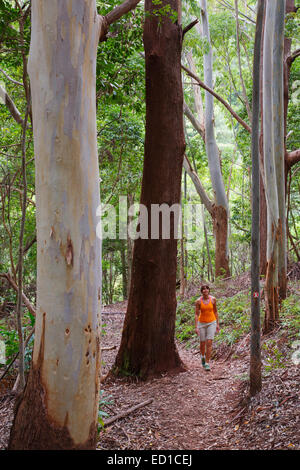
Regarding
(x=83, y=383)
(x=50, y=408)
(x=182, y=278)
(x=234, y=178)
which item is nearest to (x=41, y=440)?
(x=50, y=408)

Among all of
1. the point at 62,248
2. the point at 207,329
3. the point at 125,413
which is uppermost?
the point at 62,248

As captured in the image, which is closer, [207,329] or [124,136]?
[207,329]

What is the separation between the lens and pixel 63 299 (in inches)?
121

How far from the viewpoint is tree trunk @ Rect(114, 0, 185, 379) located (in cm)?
625

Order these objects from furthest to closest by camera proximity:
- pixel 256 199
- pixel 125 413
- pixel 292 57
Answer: pixel 292 57 < pixel 125 413 < pixel 256 199

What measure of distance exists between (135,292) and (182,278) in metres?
8.13

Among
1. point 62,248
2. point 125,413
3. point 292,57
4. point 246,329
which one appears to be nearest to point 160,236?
point 125,413

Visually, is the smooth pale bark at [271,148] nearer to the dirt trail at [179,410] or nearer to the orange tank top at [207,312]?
the orange tank top at [207,312]

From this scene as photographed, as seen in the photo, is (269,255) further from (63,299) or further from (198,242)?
(198,242)

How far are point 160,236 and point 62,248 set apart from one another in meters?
3.43

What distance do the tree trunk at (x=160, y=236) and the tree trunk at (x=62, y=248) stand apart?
3044mm

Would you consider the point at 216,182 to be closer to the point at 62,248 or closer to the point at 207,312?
the point at 207,312

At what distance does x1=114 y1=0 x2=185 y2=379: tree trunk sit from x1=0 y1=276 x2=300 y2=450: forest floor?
1.37 ft

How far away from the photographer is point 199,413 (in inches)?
197
